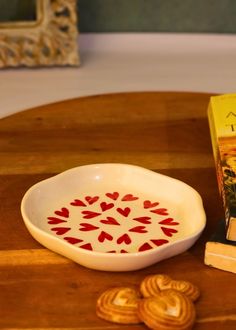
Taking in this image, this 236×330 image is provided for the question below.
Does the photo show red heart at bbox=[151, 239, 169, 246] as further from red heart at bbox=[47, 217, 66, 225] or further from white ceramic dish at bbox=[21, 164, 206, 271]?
red heart at bbox=[47, 217, 66, 225]

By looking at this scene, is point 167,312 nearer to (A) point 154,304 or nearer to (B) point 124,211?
(A) point 154,304

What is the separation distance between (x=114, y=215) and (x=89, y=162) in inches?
7.3

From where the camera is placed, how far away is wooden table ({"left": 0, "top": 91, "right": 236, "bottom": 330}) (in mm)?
743

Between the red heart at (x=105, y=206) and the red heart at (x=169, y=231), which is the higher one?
the red heart at (x=105, y=206)

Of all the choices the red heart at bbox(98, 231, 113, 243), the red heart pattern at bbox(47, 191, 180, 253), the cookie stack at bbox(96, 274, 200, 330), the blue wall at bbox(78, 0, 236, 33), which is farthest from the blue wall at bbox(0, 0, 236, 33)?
the cookie stack at bbox(96, 274, 200, 330)

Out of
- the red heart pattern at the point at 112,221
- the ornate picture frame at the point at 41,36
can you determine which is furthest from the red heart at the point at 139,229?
the ornate picture frame at the point at 41,36

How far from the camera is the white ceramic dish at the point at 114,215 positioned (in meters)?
0.80

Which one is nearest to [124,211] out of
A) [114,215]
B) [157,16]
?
[114,215]

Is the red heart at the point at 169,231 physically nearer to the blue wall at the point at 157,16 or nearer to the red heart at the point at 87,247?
the red heart at the point at 87,247

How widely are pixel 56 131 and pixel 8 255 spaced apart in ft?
1.29

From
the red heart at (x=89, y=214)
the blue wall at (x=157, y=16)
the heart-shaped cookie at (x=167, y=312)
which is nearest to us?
the heart-shaped cookie at (x=167, y=312)

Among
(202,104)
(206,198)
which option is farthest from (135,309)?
(202,104)

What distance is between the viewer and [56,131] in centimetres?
119

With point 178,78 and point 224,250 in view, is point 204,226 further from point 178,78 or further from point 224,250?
point 178,78
